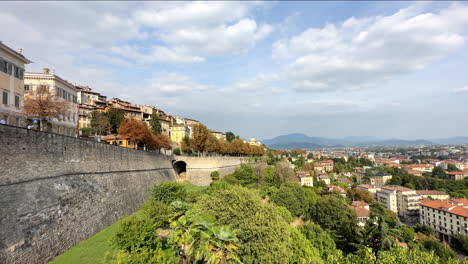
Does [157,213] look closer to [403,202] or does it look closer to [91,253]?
[91,253]

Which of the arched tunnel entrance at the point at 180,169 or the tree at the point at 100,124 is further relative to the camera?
the arched tunnel entrance at the point at 180,169

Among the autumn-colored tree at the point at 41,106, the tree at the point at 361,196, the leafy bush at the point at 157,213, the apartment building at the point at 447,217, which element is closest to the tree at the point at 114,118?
the autumn-colored tree at the point at 41,106

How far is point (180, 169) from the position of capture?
48.2 m

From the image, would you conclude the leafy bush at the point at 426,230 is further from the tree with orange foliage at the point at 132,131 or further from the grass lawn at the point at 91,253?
the grass lawn at the point at 91,253

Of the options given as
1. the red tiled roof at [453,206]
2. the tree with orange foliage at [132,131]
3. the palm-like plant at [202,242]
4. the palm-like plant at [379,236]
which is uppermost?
the tree with orange foliage at [132,131]

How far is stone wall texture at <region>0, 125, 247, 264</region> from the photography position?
1127cm

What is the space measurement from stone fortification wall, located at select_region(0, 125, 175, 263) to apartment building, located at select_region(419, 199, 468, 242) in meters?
64.1

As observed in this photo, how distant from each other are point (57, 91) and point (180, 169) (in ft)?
86.5

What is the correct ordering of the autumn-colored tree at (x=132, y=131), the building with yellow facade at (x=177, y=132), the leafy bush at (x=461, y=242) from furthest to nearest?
the building with yellow facade at (x=177, y=132), the leafy bush at (x=461, y=242), the autumn-colored tree at (x=132, y=131)

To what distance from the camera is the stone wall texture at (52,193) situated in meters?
11.3

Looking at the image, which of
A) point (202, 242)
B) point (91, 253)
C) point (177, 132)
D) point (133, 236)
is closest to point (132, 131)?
point (91, 253)

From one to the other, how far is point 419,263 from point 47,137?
69.2 feet

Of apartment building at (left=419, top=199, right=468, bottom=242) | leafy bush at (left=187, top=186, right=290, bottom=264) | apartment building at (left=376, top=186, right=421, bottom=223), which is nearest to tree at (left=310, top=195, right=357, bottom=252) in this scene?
leafy bush at (left=187, top=186, right=290, bottom=264)

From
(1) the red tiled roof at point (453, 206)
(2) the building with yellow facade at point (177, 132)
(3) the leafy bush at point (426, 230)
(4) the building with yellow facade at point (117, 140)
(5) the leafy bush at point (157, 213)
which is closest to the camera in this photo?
(5) the leafy bush at point (157, 213)
